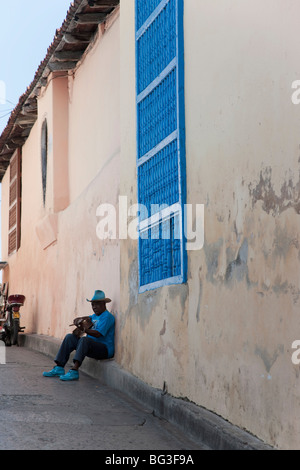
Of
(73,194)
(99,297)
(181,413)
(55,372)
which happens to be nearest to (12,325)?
(73,194)

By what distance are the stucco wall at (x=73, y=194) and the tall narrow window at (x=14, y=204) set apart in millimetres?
1460

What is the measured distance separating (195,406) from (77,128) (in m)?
7.81

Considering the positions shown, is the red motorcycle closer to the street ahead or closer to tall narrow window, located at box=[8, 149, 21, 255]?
tall narrow window, located at box=[8, 149, 21, 255]

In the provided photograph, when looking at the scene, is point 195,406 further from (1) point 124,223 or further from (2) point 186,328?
(1) point 124,223

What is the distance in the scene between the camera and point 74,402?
8148mm

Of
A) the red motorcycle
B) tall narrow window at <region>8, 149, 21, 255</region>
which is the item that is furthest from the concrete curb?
tall narrow window at <region>8, 149, 21, 255</region>

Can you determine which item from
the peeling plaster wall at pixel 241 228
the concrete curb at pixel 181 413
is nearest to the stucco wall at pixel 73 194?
the concrete curb at pixel 181 413

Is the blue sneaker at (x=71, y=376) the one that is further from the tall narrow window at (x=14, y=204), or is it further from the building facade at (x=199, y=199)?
the tall narrow window at (x=14, y=204)

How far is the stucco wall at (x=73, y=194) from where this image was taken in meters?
11.0

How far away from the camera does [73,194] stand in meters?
14.0

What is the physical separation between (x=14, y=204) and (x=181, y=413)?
48.1 ft

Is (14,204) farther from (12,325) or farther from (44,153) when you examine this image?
(12,325)

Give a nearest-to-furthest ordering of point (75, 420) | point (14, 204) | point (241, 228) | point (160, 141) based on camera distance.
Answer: point (241, 228)
point (75, 420)
point (160, 141)
point (14, 204)

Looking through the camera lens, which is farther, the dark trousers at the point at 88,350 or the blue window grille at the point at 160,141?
the dark trousers at the point at 88,350
